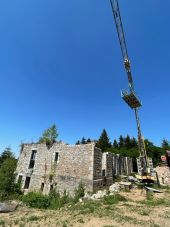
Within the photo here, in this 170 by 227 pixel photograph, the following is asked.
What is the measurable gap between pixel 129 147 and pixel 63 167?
46.2 m

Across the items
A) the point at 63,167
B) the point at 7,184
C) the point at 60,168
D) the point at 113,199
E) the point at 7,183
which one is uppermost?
the point at 63,167

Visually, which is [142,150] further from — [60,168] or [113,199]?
[60,168]

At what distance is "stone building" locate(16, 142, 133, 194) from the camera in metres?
17.8

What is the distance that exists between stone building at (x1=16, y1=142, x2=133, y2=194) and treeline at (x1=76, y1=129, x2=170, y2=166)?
22.2m

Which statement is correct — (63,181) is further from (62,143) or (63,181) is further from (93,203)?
(93,203)

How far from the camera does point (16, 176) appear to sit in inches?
920

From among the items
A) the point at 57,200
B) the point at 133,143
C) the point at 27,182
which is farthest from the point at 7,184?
the point at 133,143

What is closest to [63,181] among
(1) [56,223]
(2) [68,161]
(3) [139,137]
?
(2) [68,161]

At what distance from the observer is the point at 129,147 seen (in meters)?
61.6

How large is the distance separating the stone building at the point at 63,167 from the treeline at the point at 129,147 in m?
22.2

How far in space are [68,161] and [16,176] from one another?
9035 millimetres

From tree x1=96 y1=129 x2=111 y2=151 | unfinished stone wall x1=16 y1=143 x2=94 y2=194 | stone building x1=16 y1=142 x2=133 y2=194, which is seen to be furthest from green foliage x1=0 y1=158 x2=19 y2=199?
tree x1=96 y1=129 x2=111 y2=151

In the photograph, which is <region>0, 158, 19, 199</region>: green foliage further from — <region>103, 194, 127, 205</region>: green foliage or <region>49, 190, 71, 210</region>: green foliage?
<region>103, 194, 127, 205</region>: green foliage

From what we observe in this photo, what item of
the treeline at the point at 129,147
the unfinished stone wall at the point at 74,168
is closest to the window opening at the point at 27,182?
the unfinished stone wall at the point at 74,168
